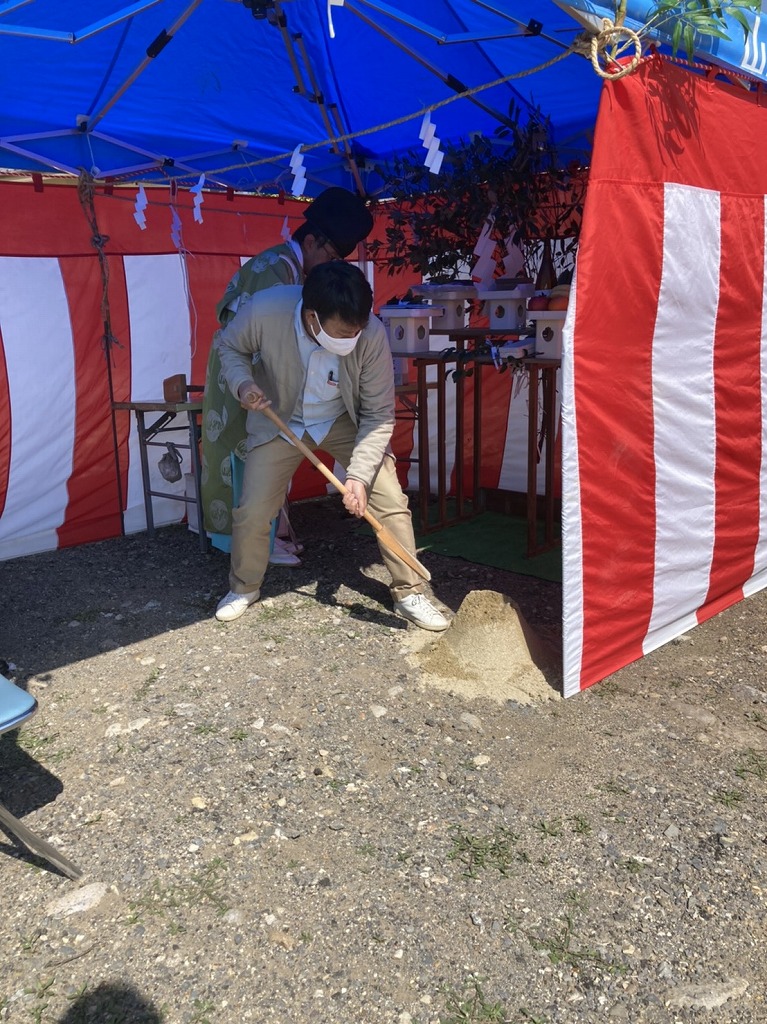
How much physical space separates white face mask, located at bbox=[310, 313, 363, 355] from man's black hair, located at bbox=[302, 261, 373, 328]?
0.07m

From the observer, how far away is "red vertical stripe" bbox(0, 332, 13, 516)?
4.16 m

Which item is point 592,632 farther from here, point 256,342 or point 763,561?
point 256,342

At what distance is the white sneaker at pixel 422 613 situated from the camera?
338cm

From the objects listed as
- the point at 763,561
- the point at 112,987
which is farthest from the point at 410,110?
the point at 112,987

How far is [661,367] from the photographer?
110 inches

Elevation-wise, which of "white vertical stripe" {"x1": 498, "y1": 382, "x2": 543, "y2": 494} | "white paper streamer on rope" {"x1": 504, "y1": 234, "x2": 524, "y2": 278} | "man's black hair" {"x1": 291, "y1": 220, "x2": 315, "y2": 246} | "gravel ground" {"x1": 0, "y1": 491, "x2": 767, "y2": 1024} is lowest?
"gravel ground" {"x1": 0, "y1": 491, "x2": 767, "y2": 1024}

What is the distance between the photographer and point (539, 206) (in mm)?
4258

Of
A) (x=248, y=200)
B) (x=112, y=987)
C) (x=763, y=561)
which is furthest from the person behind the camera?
(x=248, y=200)

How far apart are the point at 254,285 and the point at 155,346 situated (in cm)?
126

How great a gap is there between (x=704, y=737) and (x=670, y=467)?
3.07 ft

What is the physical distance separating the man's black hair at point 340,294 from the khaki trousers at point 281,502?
593 mm

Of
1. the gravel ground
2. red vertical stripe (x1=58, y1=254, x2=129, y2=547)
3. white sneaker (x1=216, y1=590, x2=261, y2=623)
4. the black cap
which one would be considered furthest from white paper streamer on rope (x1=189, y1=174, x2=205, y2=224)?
the gravel ground

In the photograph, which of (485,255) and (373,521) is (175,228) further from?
(373,521)

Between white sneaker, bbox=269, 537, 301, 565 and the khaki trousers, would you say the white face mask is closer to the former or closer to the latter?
the khaki trousers
